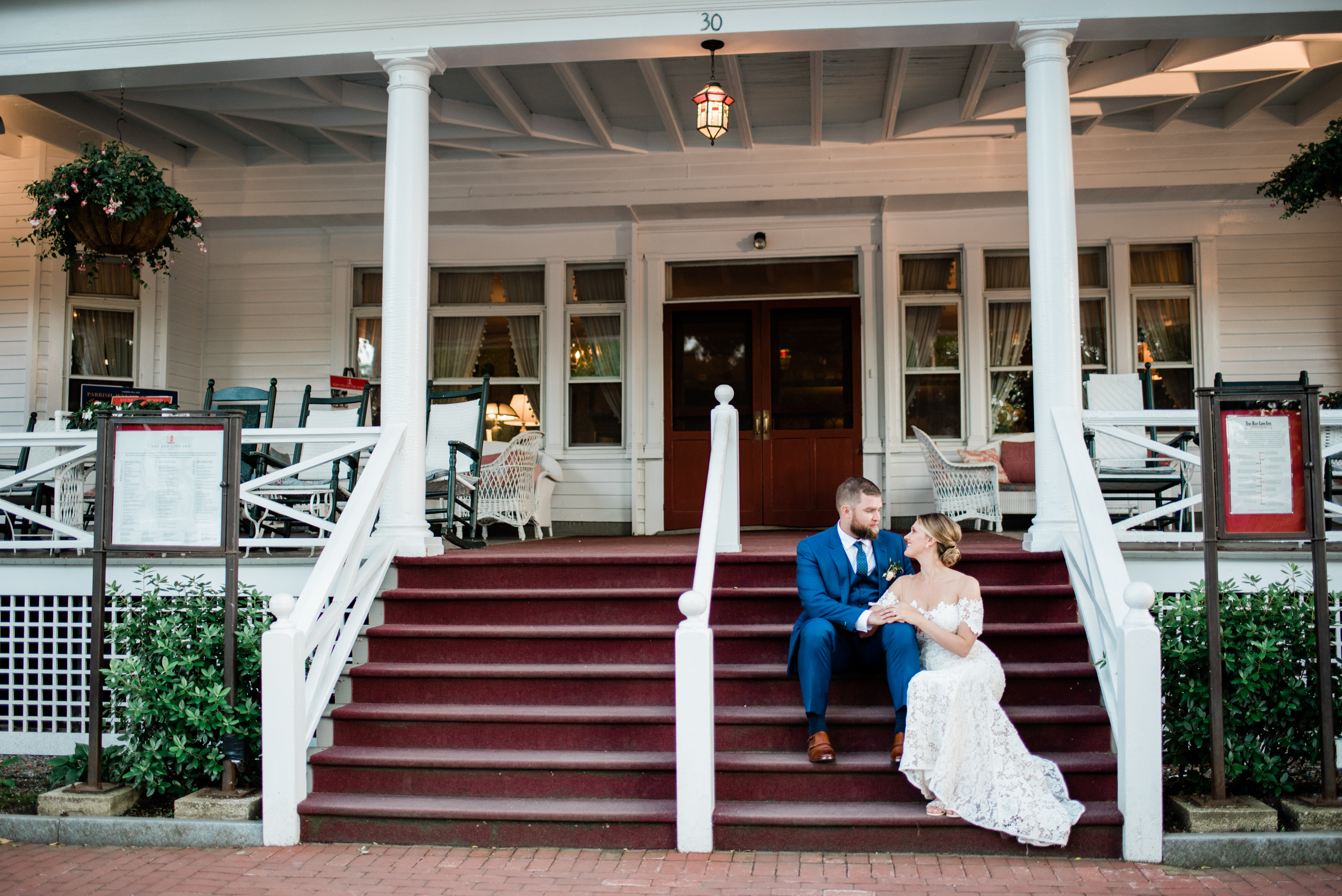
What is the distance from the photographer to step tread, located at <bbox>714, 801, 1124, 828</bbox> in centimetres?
391

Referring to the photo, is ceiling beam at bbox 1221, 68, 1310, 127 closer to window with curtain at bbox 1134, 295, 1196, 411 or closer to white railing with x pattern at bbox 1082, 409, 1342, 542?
window with curtain at bbox 1134, 295, 1196, 411

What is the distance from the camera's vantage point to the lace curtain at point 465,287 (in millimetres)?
9430

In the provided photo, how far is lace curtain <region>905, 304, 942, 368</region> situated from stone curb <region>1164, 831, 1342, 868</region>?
5.51m

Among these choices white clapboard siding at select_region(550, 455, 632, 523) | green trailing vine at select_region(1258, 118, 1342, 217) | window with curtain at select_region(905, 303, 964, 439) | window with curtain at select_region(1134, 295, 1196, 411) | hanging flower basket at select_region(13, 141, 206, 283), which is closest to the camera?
green trailing vine at select_region(1258, 118, 1342, 217)

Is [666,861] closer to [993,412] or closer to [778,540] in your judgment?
[778,540]

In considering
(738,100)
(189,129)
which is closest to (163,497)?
(738,100)

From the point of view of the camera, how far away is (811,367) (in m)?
8.98

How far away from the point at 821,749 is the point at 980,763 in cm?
61

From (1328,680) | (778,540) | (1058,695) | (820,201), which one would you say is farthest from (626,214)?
(1328,680)

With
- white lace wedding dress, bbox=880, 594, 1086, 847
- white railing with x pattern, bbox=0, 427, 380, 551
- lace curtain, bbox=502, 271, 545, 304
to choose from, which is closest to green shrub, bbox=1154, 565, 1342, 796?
white lace wedding dress, bbox=880, 594, 1086, 847

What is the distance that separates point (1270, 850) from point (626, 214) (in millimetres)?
6663

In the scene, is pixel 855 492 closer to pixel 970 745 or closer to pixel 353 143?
pixel 970 745

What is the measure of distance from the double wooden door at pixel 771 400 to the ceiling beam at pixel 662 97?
1.42m

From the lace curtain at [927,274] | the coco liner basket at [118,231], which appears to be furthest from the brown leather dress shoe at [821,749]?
the lace curtain at [927,274]
